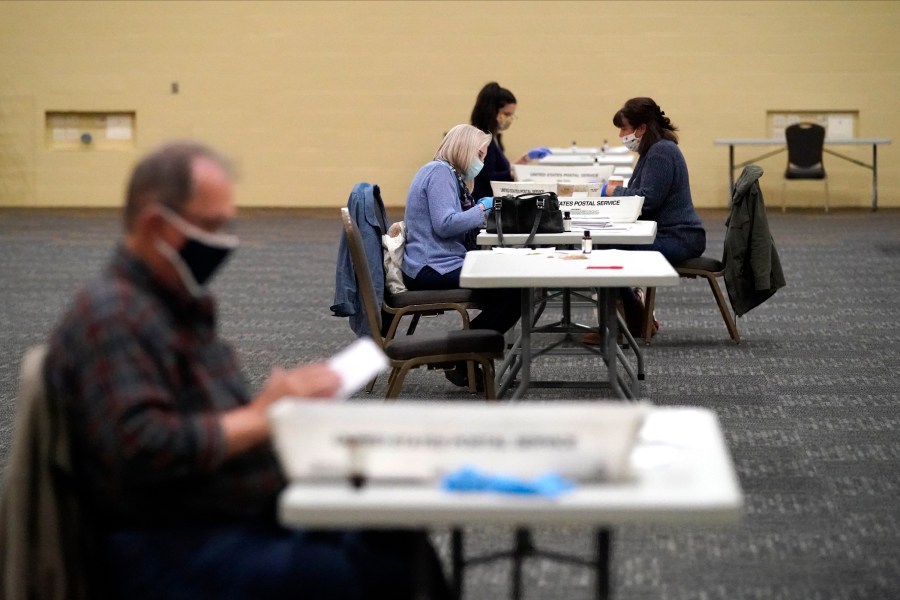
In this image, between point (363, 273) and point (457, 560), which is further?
point (363, 273)

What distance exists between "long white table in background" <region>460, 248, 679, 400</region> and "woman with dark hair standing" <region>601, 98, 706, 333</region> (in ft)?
2.89

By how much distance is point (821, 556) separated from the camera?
2.99 metres

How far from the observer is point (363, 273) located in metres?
3.95

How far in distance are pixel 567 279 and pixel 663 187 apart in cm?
193

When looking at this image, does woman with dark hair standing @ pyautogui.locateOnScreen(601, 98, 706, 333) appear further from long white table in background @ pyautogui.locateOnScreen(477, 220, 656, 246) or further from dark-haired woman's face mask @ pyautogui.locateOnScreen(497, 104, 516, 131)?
dark-haired woman's face mask @ pyautogui.locateOnScreen(497, 104, 516, 131)

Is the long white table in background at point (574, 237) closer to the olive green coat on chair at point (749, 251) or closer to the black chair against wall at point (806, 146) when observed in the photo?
the olive green coat on chair at point (749, 251)

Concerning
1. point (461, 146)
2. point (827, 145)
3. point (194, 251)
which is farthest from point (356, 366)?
point (827, 145)

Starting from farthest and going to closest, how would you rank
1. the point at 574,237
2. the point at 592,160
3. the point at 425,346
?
1. the point at 592,160
2. the point at 574,237
3. the point at 425,346

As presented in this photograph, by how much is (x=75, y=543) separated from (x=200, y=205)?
1.67 feet

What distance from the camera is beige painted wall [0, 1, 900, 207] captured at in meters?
12.3

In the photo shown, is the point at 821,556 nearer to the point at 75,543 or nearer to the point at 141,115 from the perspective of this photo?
the point at 75,543

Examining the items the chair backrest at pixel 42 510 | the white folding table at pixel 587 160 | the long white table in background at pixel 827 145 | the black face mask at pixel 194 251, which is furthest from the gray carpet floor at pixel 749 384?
the long white table in background at pixel 827 145

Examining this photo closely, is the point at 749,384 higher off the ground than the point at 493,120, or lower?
lower

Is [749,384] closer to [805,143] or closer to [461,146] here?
[461,146]
